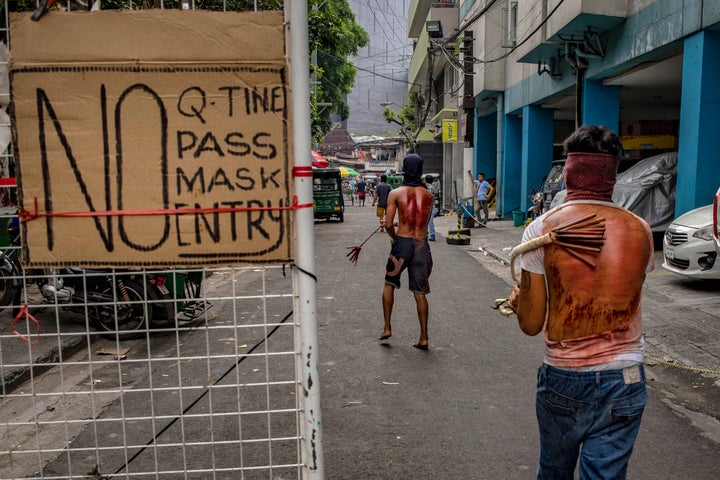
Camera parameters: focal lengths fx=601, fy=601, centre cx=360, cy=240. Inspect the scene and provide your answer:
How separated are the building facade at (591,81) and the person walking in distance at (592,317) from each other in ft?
29.7

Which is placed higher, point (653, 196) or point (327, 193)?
point (653, 196)

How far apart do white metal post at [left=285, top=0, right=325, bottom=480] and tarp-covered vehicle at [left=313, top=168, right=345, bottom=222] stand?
22.4m

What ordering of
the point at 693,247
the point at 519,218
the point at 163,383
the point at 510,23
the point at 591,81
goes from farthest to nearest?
the point at 510,23 → the point at 519,218 → the point at 591,81 → the point at 693,247 → the point at 163,383

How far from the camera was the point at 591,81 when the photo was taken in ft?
48.7

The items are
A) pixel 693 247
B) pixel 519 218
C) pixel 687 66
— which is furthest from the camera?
pixel 519 218

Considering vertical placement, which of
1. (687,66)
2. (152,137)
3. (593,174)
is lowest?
(593,174)

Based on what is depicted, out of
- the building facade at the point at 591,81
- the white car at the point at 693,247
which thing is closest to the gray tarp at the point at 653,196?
the building facade at the point at 591,81

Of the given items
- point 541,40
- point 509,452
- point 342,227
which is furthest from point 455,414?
point 342,227

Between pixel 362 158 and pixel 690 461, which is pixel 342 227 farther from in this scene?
pixel 362 158

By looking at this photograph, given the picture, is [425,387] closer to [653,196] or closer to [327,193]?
[653,196]

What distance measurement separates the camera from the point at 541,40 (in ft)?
49.1

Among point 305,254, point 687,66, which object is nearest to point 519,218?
point 687,66

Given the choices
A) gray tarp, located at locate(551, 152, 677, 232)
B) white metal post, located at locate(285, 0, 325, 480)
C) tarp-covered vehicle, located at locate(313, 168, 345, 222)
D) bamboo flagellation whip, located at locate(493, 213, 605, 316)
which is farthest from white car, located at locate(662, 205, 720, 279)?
tarp-covered vehicle, located at locate(313, 168, 345, 222)

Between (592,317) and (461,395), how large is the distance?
270cm
